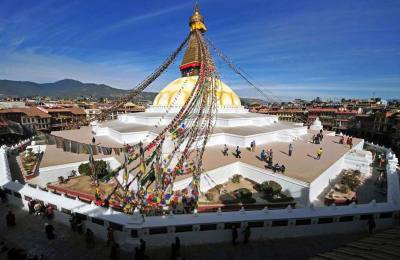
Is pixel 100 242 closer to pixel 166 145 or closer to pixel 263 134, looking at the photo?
pixel 166 145

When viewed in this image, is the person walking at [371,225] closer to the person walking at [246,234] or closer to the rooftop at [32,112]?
the person walking at [246,234]

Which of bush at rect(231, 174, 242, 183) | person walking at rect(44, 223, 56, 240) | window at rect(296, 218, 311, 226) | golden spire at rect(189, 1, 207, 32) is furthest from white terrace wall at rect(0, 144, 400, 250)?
golden spire at rect(189, 1, 207, 32)

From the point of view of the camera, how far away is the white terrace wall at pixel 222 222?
718cm

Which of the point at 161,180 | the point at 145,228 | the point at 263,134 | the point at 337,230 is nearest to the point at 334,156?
the point at 263,134

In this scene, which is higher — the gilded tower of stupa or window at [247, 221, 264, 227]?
the gilded tower of stupa

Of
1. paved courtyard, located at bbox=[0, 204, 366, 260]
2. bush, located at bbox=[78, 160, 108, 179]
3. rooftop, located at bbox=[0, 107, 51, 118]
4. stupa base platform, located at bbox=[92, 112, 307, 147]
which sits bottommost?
paved courtyard, located at bbox=[0, 204, 366, 260]

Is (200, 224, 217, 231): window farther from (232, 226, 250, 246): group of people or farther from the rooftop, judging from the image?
the rooftop

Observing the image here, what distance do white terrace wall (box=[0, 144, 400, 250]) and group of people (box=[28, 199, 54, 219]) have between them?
7.7 inches

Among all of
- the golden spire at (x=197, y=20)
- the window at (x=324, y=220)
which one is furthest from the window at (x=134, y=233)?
the golden spire at (x=197, y=20)

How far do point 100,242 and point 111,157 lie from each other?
751cm

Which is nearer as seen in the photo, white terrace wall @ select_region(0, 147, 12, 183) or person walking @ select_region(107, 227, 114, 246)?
person walking @ select_region(107, 227, 114, 246)

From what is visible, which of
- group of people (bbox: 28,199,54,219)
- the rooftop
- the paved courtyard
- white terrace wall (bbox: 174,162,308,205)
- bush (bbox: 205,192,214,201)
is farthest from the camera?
the rooftop

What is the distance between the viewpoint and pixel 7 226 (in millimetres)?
8086

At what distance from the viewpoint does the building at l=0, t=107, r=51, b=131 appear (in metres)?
38.6
